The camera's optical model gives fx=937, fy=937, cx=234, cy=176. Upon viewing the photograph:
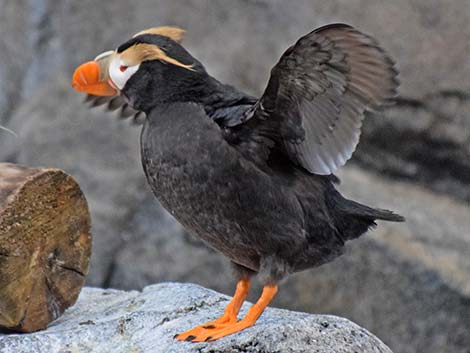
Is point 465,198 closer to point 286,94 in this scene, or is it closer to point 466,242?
point 466,242

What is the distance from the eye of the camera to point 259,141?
323 cm

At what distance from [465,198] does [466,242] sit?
1.45 ft

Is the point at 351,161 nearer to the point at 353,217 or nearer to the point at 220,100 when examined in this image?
the point at 353,217

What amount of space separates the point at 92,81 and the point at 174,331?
0.98m

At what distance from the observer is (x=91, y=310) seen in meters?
3.99

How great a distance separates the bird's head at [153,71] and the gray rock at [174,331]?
826 mm

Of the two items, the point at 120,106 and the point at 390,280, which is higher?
the point at 120,106

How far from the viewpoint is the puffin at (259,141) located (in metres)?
3.11

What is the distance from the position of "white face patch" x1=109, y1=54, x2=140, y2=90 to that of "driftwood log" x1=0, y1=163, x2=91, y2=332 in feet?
1.50

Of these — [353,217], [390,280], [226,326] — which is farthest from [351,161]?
[226,326]

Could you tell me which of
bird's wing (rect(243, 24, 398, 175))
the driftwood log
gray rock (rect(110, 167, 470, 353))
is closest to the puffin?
bird's wing (rect(243, 24, 398, 175))

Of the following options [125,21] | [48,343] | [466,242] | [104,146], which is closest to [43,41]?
[125,21]

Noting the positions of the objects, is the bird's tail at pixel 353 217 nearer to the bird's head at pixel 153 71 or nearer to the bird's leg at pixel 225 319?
the bird's leg at pixel 225 319

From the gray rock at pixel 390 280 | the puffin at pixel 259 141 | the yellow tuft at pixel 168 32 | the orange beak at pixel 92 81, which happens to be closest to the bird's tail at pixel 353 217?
the puffin at pixel 259 141
